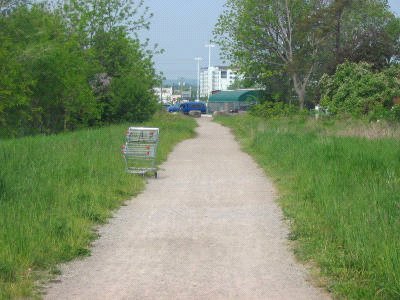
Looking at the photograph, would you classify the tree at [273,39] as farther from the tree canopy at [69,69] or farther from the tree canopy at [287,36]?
the tree canopy at [69,69]

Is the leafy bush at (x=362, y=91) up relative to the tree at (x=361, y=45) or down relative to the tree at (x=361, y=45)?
→ down

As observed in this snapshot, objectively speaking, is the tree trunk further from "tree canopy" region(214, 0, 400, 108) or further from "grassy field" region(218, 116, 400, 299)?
"grassy field" region(218, 116, 400, 299)

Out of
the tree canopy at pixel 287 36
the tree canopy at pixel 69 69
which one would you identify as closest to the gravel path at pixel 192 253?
the tree canopy at pixel 69 69

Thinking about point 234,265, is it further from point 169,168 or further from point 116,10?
point 116,10

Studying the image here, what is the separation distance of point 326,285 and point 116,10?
3425 centimetres

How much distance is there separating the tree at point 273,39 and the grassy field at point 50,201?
34.0m

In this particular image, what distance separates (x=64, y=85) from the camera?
31.1 m

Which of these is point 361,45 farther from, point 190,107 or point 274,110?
point 190,107

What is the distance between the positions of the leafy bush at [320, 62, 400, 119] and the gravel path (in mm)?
19267

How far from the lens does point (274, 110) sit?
44.4m

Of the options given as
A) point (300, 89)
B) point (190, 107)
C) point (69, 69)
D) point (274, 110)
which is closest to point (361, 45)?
point (274, 110)

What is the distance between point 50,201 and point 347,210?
4.24 m

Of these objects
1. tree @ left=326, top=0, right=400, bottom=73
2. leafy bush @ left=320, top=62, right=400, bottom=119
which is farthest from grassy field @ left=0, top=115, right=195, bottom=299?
tree @ left=326, top=0, right=400, bottom=73

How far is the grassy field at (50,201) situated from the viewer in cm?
723
